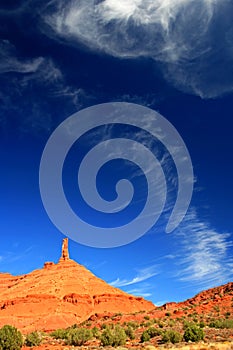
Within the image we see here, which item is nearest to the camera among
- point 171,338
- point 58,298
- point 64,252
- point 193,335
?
point 193,335

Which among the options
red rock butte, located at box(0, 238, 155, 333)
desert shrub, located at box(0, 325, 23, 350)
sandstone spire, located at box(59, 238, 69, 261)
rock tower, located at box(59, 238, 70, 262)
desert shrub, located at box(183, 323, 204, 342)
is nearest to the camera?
desert shrub, located at box(0, 325, 23, 350)

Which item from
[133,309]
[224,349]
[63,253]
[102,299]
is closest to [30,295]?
[102,299]

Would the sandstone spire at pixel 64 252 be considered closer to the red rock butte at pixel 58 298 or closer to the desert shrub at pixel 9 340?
the red rock butte at pixel 58 298

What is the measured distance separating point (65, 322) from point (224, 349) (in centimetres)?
8317

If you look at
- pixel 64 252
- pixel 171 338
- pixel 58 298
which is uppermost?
pixel 64 252

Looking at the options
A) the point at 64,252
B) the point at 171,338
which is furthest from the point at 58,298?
the point at 171,338

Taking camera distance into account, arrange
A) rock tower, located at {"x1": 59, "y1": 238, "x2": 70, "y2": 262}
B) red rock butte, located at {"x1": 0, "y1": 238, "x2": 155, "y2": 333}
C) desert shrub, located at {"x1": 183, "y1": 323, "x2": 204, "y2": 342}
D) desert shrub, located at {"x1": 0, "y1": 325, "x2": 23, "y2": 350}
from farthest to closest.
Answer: rock tower, located at {"x1": 59, "y1": 238, "x2": 70, "y2": 262} < red rock butte, located at {"x1": 0, "y1": 238, "x2": 155, "y2": 333} < desert shrub, located at {"x1": 183, "y1": 323, "x2": 204, "y2": 342} < desert shrub, located at {"x1": 0, "y1": 325, "x2": 23, "y2": 350}

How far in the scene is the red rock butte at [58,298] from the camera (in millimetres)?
94812

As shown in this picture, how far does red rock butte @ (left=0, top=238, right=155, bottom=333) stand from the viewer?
9481cm

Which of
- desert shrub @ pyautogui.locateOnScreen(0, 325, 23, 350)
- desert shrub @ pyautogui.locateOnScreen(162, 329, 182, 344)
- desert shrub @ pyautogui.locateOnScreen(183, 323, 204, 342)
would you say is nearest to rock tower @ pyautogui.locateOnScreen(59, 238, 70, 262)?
desert shrub @ pyautogui.locateOnScreen(162, 329, 182, 344)

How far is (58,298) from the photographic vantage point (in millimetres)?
105938

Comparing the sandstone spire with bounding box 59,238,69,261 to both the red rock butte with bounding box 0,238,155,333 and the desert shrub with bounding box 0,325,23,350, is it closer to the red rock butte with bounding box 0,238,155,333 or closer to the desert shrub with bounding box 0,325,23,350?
the red rock butte with bounding box 0,238,155,333

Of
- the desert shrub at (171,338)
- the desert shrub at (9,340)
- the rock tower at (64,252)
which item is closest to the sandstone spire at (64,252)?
the rock tower at (64,252)

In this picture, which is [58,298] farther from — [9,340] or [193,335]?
[9,340]
